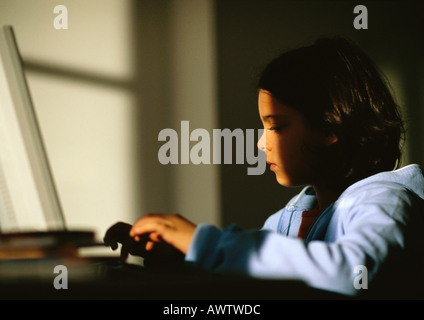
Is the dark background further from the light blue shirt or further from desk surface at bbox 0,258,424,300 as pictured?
desk surface at bbox 0,258,424,300

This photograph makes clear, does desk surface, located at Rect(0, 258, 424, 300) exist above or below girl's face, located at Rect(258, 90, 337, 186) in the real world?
below

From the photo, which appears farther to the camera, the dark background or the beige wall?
the dark background

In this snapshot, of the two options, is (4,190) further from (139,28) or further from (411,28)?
(411,28)

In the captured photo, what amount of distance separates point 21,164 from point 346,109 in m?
0.69

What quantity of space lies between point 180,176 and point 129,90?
0.39 metres

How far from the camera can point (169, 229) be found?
57cm

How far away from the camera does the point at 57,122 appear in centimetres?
161

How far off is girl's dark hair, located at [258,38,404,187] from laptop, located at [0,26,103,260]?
0.60m

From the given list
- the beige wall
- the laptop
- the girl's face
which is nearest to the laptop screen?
the laptop

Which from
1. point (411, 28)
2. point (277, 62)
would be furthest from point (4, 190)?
point (411, 28)

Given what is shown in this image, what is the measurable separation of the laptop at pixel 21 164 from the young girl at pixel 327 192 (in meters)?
0.13

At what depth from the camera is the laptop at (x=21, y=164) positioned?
0.49 m

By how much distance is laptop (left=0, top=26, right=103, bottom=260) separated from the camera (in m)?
0.49

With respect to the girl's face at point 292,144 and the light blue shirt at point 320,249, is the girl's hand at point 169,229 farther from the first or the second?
the girl's face at point 292,144
